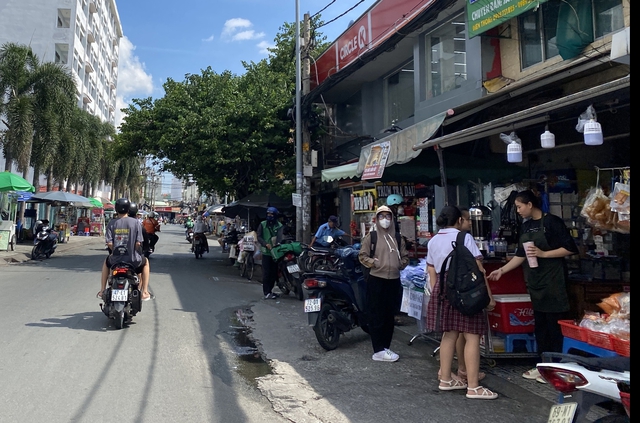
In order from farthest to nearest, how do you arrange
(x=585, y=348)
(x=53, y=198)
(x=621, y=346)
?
(x=53, y=198)
(x=585, y=348)
(x=621, y=346)

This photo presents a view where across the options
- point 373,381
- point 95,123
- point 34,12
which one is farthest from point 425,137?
point 34,12

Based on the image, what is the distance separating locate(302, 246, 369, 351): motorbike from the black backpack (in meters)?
1.81

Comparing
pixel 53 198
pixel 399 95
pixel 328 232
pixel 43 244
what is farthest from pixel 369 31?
pixel 53 198

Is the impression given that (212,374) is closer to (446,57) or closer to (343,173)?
(343,173)

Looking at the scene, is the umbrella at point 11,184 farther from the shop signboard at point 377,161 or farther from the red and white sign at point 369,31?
the shop signboard at point 377,161

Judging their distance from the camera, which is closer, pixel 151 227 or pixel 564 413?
pixel 564 413

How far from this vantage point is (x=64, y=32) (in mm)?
41156

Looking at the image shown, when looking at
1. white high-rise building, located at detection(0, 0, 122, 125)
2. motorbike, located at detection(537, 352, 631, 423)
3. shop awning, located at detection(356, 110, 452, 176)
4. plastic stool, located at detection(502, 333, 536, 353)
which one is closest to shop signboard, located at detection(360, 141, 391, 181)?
shop awning, located at detection(356, 110, 452, 176)

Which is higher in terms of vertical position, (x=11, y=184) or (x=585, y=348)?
(x=11, y=184)

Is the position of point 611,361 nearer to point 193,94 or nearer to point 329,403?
point 329,403

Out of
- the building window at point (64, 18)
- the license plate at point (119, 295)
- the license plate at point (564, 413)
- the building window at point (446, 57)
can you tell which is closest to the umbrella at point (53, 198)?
the license plate at point (119, 295)

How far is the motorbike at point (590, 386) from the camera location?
7.96ft

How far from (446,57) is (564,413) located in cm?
883

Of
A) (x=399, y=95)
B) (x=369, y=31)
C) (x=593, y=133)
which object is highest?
(x=369, y=31)
